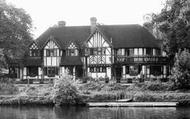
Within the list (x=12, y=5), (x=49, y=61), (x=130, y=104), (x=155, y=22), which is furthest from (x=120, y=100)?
(x=12, y=5)

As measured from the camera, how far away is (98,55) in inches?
2167

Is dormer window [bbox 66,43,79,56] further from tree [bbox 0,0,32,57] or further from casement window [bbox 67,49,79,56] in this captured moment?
tree [bbox 0,0,32,57]

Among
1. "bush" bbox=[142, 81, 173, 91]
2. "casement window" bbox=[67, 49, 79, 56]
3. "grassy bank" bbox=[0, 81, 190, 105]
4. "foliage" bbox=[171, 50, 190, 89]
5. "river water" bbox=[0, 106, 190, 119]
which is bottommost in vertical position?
"river water" bbox=[0, 106, 190, 119]

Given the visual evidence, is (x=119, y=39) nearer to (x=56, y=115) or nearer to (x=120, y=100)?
(x=120, y=100)

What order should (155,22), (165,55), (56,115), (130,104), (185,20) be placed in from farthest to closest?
(165,55) → (155,22) → (185,20) → (130,104) → (56,115)

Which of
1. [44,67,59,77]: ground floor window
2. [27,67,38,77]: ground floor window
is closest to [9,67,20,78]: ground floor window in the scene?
[27,67,38,77]: ground floor window

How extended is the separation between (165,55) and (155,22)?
6.10 metres

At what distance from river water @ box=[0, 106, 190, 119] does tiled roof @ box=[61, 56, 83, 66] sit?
18846mm

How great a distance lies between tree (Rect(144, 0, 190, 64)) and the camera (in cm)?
4716

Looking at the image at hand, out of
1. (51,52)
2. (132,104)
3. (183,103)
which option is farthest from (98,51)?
(183,103)

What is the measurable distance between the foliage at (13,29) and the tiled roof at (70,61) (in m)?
6.12

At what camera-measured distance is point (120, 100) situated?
39375 mm

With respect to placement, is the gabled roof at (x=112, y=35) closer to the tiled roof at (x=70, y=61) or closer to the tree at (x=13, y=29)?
the tiled roof at (x=70, y=61)

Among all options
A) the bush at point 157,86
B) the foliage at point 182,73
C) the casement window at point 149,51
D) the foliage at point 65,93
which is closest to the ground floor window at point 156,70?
the casement window at point 149,51
